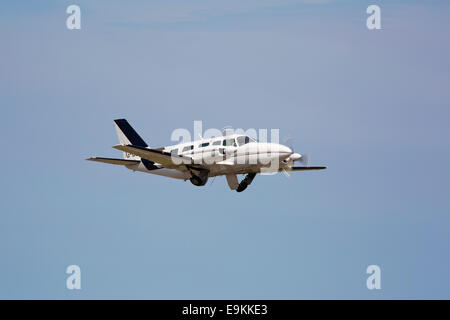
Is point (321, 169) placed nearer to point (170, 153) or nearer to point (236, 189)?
point (236, 189)

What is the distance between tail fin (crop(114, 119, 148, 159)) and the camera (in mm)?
73000

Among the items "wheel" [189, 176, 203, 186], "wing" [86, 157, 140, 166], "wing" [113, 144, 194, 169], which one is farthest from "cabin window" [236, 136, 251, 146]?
"wing" [86, 157, 140, 166]

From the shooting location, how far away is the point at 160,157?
67375 millimetres

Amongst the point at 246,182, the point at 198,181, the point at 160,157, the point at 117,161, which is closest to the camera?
the point at 160,157

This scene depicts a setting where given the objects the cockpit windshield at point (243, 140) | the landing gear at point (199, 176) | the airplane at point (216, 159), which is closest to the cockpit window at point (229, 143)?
the airplane at point (216, 159)

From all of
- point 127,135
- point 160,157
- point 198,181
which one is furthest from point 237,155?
point 127,135

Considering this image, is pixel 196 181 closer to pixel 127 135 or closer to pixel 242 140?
pixel 242 140

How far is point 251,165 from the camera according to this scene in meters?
67.2

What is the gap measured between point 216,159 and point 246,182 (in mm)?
3656

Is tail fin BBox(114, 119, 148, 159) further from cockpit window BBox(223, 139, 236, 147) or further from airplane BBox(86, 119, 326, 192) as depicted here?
cockpit window BBox(223, 139, 236, 147)
